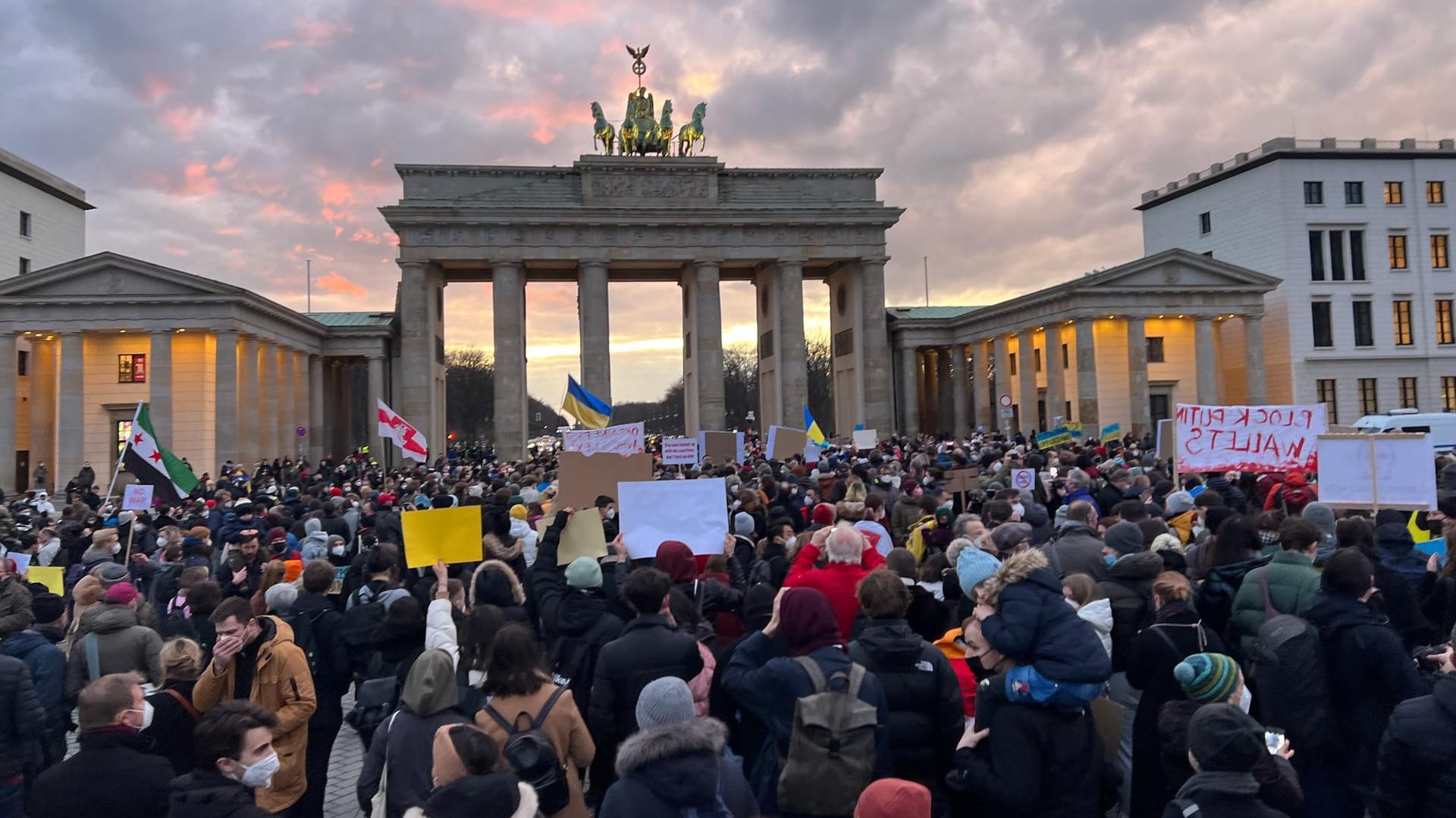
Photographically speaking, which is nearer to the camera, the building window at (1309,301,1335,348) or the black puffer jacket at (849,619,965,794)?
the black puffer jacket at (849,619,965,794)

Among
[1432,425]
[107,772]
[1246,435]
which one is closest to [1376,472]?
[1246,435]

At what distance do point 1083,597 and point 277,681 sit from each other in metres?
4.89

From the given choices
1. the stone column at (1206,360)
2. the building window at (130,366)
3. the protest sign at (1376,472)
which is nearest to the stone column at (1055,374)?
the stone column at (1206,360)

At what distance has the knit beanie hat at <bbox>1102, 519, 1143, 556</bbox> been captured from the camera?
7.54m

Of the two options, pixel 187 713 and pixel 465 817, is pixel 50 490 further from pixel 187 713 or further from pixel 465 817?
pixel 465 817

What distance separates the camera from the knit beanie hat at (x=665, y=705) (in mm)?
3955

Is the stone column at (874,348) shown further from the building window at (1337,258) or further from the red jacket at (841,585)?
the red jacket at (841,585)

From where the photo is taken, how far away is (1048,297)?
1864 inches

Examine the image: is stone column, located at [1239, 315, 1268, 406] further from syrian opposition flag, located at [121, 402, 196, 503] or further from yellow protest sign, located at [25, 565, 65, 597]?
yellow protest sign, located at [25, 565, 65, 597]

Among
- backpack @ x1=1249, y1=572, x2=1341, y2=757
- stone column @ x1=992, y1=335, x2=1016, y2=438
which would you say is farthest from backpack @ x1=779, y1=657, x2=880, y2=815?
stone column @ x1=992, y1=335, x2=1016, y2=438

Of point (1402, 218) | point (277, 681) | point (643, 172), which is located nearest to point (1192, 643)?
point (277, 681)

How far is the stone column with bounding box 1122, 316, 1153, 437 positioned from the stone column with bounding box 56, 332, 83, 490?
151ft

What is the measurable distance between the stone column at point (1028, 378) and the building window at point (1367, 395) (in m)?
18.0

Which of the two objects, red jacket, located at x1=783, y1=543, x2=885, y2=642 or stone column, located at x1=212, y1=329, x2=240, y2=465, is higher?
stone column, located at x1=212, y1=329, x2=240, y2=465
